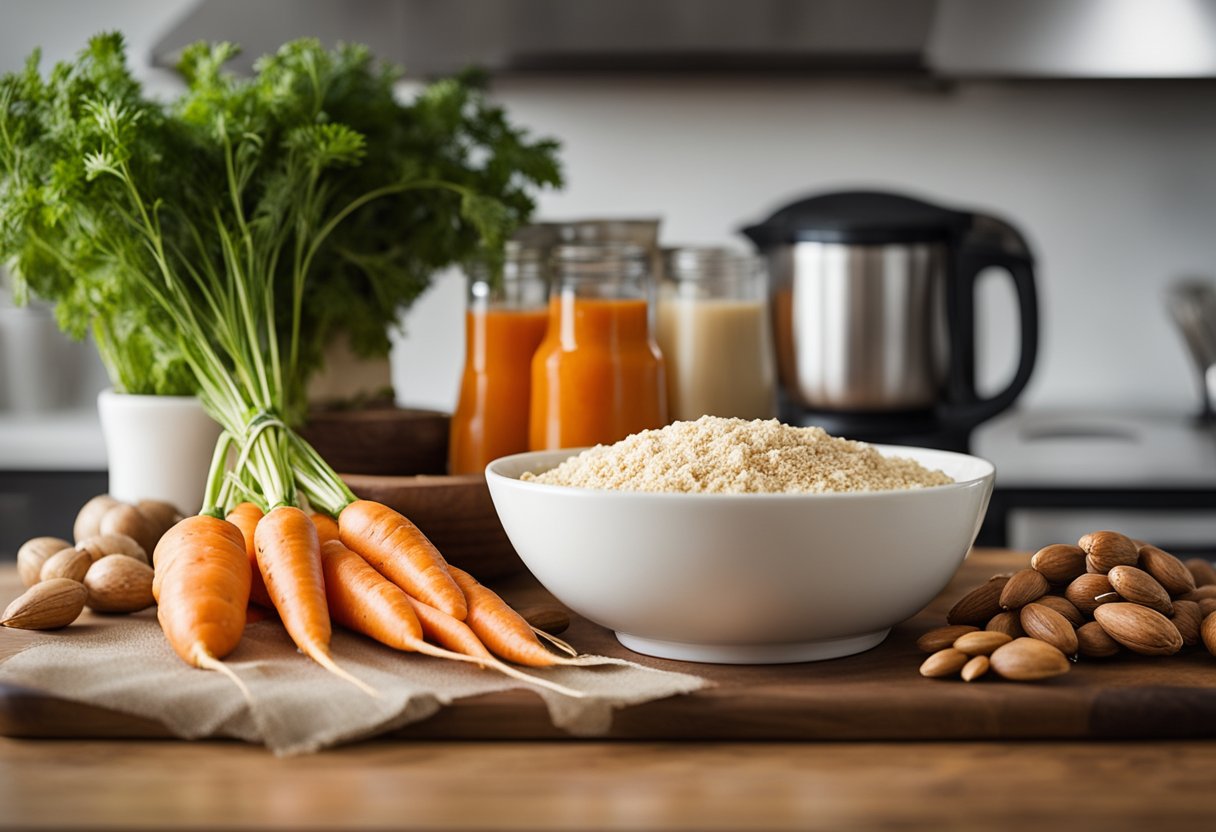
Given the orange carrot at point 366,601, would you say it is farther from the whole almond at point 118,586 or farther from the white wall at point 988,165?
the white wall at point 988,165

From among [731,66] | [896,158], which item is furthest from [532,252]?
[896,158]

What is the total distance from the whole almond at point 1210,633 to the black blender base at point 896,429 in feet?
4.01

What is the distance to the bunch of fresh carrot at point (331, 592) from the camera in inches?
32.6

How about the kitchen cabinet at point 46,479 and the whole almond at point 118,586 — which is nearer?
the whole almond at point 118,586

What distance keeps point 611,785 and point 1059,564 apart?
41 centimetres

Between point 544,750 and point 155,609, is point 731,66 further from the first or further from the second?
point 544,750

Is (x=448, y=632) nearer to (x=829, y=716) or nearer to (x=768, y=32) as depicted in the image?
(x=829, y=716)

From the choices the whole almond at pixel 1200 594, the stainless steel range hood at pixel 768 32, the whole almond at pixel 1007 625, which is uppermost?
the stainless steel range hood at pixel 768 32

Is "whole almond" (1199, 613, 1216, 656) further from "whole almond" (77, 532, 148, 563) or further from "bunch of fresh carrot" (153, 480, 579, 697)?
"whole almond" (77, 532, 148, 563)

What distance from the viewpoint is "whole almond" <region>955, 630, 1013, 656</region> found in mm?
823

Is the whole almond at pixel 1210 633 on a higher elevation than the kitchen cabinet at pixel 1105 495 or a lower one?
higher

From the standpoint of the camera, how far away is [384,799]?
653mm

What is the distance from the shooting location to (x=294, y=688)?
77cm

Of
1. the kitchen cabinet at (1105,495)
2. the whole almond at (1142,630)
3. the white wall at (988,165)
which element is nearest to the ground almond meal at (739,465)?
the whole almond at (1142,630)
